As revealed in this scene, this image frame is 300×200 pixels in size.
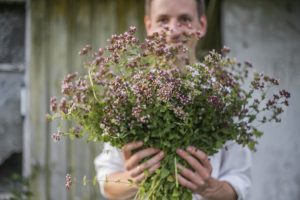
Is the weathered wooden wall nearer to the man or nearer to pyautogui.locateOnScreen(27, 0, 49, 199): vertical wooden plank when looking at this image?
pyautogui.locateOnScreen(27, 0, 49, 199): vertical wooden plank

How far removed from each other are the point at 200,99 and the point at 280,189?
2.15m

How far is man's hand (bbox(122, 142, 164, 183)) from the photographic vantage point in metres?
2.21

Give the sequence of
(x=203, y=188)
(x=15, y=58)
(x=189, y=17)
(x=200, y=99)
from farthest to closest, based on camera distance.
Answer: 1. (x=15, y=58)
2. (x=189, y=17)
3. (x=203, y=188)
4. (x=200, y=99)

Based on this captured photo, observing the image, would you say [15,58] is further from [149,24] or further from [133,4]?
[149,24]

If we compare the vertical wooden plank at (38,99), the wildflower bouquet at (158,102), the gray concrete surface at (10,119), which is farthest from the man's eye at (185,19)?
the gray concrete surface at (10,119)

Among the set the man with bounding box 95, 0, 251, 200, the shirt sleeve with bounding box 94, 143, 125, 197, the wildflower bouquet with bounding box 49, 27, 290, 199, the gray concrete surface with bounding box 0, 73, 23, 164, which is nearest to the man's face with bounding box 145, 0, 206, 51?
the man with bounding box 95, 0, 251, 200

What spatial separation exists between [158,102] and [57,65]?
2.34 meters

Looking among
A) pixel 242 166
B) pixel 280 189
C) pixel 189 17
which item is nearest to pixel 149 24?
pixel 189 17

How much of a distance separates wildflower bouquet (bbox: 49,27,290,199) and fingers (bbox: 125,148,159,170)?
20 mm

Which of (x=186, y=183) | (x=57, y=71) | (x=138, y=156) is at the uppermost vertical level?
(x=57, y=71)

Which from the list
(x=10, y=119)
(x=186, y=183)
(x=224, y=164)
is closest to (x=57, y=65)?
(x=10, y=119)

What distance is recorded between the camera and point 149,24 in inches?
110

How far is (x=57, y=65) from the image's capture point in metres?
4.34

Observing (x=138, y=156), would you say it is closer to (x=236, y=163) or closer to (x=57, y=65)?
(x=236, y=163)
